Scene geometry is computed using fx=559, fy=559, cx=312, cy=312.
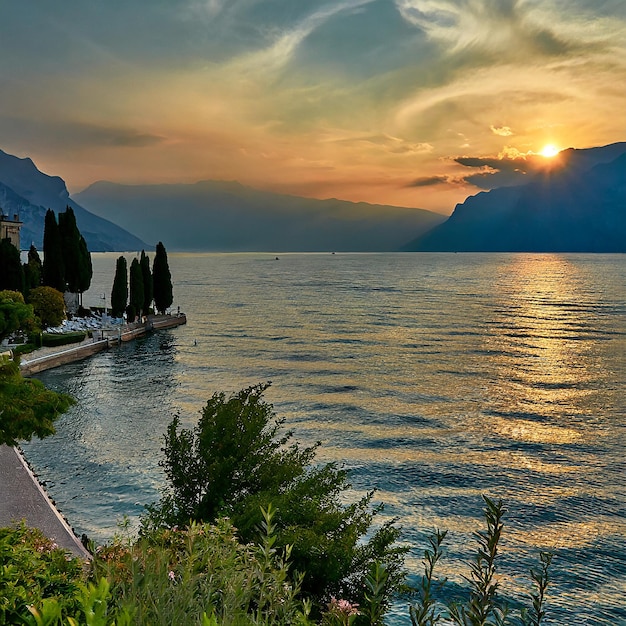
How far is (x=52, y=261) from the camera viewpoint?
66562 mm

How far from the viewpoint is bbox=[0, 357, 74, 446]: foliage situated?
14.0 metres

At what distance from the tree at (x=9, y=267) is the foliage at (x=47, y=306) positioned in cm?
196

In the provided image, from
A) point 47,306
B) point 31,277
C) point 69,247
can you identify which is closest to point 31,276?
point 31,277

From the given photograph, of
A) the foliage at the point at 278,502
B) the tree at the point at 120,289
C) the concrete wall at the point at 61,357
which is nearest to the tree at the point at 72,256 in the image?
the tree at the point at 120,289

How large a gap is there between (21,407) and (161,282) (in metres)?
66.2

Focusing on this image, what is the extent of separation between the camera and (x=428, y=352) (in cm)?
5669

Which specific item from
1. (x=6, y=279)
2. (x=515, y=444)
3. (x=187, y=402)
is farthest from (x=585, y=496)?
(x=6, y=279)

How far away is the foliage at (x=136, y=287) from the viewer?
70.8 meters

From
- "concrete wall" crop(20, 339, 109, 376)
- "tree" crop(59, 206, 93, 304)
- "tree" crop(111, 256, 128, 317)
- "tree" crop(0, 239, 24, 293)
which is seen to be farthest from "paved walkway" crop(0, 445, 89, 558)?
"tree" crop(59, 206, 93, 304)

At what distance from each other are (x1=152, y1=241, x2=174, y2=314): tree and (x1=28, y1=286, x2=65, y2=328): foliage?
820 inches

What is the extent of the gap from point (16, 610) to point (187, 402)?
33.3 metres

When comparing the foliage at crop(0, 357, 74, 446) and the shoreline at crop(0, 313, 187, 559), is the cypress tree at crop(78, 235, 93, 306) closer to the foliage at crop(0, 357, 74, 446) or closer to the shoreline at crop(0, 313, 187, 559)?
the shoreline at crop(0, 313, 187, 559)

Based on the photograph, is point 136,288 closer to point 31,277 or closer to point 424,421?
point 31,277

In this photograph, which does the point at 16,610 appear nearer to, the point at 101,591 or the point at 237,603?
the point at 237,603
